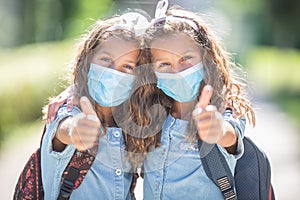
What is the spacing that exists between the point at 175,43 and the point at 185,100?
27 cm

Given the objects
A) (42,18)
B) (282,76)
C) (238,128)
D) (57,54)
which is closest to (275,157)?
(238,128)

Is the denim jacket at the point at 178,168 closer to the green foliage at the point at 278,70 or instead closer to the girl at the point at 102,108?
the girl at the point at 102,108

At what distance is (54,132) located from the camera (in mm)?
3564

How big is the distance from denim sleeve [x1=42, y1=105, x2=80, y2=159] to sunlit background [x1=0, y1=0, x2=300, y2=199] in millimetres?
339

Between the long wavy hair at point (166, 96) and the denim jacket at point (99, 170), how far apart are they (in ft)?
0.25

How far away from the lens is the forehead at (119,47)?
3.50 metres

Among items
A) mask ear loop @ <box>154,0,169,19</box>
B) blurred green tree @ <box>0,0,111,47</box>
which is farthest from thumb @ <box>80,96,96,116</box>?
blurred green tree @ <box>0,0,111,47</box>

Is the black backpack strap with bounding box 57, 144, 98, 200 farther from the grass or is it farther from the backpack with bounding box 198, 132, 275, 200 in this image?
the grass

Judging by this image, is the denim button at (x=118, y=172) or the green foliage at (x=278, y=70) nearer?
the denim button at (x=118, y=172)

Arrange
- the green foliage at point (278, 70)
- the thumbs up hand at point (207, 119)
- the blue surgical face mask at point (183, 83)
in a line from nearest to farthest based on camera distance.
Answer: the thumbs up hand at point (207, 119)
the blue surgical face mask at point (183, 83)
the green foliage at point (278, 70)

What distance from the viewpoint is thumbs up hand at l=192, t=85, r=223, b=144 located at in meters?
3.23

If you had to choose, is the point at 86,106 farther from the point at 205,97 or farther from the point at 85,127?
the point at 205,97

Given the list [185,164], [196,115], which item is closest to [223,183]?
[185,164]

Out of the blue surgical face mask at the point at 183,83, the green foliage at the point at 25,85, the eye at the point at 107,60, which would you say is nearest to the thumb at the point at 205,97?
the blue surgical face mask at the point at 183,83
